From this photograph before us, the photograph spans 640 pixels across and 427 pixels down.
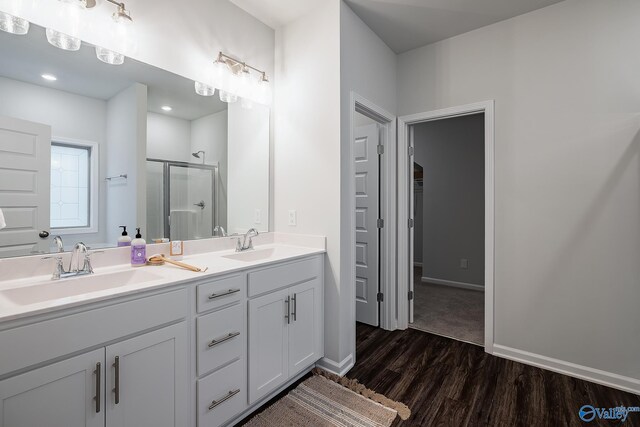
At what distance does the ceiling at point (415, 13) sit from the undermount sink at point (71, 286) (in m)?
2.01

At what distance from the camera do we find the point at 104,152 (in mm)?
1631

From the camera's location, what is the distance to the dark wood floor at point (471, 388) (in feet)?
5.72

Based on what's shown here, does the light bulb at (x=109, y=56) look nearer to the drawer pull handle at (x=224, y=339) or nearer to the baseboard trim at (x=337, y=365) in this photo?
the drawer pull handle at (x=224, y=339)

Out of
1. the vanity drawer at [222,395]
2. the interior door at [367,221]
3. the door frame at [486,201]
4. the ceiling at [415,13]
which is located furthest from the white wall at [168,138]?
the door frame at [486,201]

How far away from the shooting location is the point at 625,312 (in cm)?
200

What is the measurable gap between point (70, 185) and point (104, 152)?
24 centimetres

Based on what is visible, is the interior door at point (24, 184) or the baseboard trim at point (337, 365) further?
the baseboard trim at point (337, 365)

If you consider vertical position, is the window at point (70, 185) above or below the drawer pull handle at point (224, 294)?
above

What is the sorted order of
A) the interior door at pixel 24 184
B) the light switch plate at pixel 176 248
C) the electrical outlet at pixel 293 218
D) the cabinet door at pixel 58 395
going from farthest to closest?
1. the electrical outlet at pixel 293 218
2. the light switch plate at pixel 176 248
3. the interior door at pixel 24 184
4. the cabinet door at pixel 58 395

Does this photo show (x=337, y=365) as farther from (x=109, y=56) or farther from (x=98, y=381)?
(x=109, y=56)

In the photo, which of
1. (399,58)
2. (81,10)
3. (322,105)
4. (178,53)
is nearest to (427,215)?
(399,58)

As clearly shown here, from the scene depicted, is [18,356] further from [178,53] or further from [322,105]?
[322,105]

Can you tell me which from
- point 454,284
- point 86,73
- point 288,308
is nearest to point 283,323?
point 288,308

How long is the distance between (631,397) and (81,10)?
3905 millimetres
